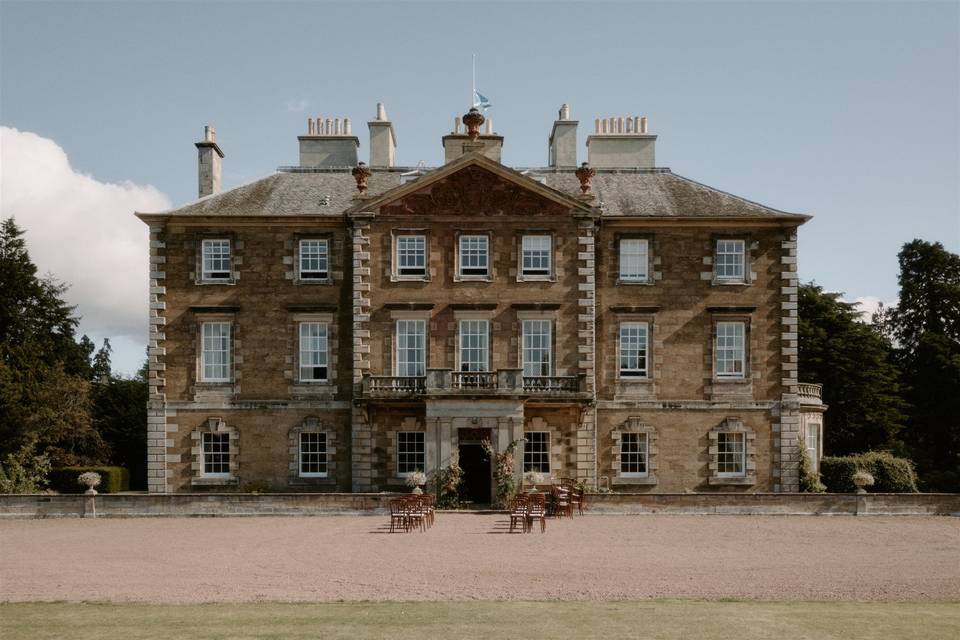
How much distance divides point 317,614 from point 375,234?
21.5m

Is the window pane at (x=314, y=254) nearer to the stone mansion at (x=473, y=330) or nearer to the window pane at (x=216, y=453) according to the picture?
the stone mansion at (x=473, y=330)

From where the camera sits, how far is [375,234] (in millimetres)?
33500

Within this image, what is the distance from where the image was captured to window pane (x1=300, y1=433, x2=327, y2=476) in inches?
1318

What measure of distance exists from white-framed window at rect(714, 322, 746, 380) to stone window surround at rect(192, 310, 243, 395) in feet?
57.8

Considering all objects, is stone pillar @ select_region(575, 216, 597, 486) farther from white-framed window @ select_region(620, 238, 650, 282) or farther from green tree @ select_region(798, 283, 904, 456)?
green tree @ select_region(798, 283, 904, 456)

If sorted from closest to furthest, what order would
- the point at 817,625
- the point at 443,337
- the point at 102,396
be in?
the point at 817,625
the point at 443,337
the point at 102,396

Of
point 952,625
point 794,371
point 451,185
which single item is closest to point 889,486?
point 794,371

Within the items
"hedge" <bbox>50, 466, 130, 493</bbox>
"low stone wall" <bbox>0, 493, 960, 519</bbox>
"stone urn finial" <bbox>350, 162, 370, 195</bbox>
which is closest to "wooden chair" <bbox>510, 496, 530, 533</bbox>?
"low stone wall" <bbox>0, 493, 960, 519</bbox>

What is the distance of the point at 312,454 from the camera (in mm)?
33531

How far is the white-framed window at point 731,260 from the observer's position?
34000mm

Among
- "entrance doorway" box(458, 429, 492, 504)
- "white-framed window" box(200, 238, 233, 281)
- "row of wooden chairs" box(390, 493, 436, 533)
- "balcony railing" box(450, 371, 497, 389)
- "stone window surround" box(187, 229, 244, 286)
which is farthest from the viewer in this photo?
"white-framed window" box(200, 238, 233, 281)

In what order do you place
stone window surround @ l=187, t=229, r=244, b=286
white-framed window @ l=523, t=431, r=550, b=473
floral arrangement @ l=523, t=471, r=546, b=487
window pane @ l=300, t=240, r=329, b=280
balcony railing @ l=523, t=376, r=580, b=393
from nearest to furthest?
floral arrangement @ l=523, t=471, r=546, b=487, balcony railing @ l=523, t=376, r=580, b=393, white-framed window @ l=523, t=431, r=550, b=473, stone window surround @ l=187, t=229, r=244, b=286, window pane @ l=300, t=240, r=329, b=280

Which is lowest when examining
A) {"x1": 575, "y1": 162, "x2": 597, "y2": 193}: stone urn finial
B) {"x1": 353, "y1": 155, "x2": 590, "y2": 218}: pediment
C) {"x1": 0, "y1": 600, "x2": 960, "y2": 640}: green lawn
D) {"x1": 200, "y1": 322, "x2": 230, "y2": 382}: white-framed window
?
{"x1": 0, "y1": 600, "x2": 960, "y2": 640}: green lawn

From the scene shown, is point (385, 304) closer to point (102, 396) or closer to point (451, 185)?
point (451, 185)
